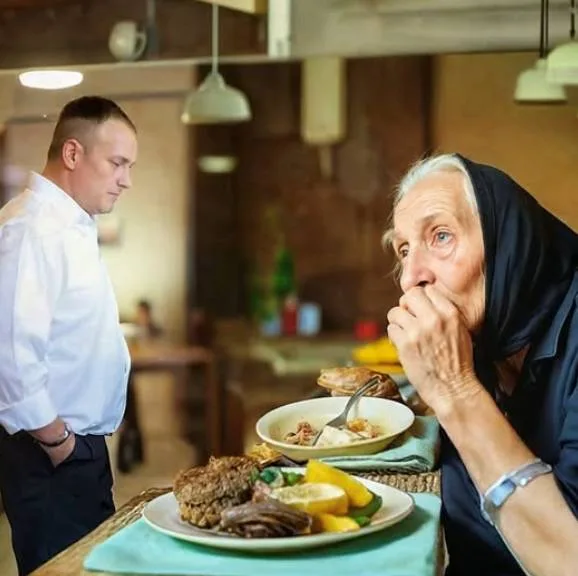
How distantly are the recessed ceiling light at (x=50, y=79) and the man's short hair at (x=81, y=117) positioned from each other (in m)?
0.03

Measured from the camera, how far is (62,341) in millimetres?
1160

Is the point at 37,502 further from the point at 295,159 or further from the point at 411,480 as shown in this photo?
the point at 295,159

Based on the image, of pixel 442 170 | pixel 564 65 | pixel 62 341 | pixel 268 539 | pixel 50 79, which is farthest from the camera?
pixel 564 65

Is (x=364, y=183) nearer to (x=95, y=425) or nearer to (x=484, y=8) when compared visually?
(x=484, y=8)

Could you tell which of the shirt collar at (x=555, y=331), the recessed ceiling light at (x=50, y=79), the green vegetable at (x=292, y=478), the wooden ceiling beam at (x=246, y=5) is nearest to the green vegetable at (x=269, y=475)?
the green vegetable at (x=292, y=478)

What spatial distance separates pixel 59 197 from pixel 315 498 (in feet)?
1.66

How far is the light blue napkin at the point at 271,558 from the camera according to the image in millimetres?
Answer: 826

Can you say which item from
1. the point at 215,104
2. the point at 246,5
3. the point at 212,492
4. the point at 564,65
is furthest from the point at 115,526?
the point at 564,65

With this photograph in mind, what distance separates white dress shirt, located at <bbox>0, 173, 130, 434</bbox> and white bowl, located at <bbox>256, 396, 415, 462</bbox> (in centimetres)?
21

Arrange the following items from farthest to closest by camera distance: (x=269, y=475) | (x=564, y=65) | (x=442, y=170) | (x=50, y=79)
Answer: (x=564, y=65)
(x=50, y=79)
(x=442, y=170)
(x=269, y=475)

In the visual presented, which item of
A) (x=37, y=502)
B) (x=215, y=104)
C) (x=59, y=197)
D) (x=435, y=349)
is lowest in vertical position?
(x=37, y=502)

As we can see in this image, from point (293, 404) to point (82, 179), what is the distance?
14.7 inches

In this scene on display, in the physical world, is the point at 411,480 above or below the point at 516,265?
below

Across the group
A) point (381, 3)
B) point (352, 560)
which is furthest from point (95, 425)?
point (381, 3)
